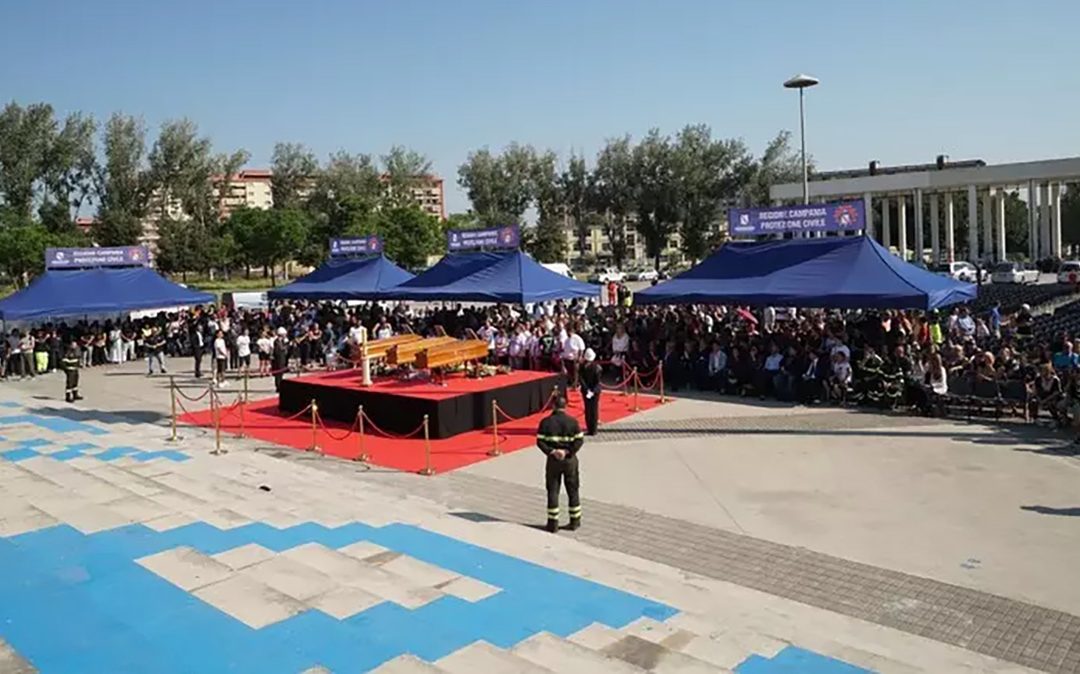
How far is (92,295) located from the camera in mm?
30297

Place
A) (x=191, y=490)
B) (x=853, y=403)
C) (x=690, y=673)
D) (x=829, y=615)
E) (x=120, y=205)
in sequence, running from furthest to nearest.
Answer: (x=120, y=205) → (x=853, y=403) → (x=191, y=490) → (x=829, y=615) → (x=690, y=673)

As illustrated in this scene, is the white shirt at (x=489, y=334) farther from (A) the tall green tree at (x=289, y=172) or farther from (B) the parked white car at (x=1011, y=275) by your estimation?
(A) the tall green tree at (x=289, y=172)

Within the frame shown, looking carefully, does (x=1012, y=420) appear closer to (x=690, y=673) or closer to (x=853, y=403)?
(x=853, y=403)

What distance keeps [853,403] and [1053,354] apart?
3.58 meters

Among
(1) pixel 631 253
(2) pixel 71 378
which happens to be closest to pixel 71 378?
(2) pixel 71 378

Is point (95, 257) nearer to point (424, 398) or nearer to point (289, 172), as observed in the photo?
point (424, 398)

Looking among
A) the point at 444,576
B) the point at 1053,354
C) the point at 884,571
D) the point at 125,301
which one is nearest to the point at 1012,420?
the point at 1053,354

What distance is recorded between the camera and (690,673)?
20.9 ft

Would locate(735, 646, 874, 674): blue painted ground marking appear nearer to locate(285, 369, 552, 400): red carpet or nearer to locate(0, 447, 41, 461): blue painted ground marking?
locate(285, 369, 552, 400): red carpet

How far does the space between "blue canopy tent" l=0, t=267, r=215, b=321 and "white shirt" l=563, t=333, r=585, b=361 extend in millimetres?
16373

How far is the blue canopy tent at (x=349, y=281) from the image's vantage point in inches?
1188

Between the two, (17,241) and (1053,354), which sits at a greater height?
(17,241)

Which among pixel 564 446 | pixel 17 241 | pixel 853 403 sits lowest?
pixel 853 403

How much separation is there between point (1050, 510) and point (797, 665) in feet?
18.1
